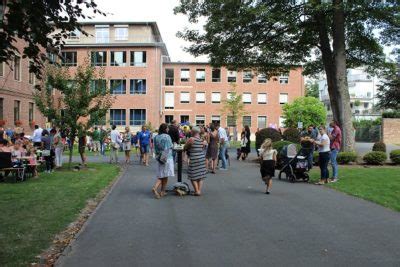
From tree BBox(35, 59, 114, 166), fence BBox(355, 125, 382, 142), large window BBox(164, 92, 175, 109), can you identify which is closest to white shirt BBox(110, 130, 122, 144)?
tree BBox(35, 59, 114, 166)

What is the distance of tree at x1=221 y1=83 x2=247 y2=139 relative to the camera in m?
59.5

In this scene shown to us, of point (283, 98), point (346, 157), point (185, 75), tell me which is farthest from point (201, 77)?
point (346, 157)

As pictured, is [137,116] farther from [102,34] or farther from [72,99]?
[72,99]

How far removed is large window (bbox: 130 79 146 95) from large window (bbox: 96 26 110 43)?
20.1 feet

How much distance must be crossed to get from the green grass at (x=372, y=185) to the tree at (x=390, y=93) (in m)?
33.1

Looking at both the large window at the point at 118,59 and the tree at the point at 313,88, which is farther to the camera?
the tree at the point at 313,88

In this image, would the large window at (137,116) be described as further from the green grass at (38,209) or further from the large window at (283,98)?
the green grass at (38,209)

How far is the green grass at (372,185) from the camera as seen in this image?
11375mm

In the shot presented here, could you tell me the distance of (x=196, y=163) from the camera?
11961 millimetres

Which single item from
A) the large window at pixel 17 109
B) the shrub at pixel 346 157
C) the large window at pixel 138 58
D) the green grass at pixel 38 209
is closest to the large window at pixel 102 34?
the large window at pixel 138 58

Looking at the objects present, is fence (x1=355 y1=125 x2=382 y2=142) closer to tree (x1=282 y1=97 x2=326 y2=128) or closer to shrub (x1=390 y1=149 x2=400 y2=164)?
tree (x1=282 y1=97 x2=326 y2=128)

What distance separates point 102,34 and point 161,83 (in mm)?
9512

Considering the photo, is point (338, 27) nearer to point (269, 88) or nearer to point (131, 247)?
point (131, 247)

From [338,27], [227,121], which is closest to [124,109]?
[227,121]
